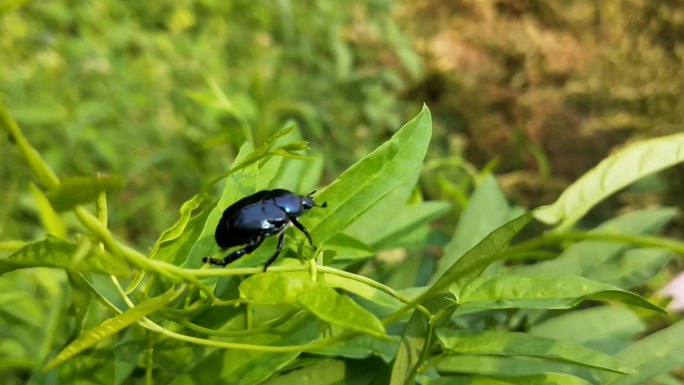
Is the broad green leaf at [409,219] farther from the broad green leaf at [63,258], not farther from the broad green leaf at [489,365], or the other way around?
the broad green leaf at [63,258]

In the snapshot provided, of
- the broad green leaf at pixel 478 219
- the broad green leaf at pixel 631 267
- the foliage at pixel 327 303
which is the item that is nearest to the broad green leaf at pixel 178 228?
the foliage at pixel 327 303

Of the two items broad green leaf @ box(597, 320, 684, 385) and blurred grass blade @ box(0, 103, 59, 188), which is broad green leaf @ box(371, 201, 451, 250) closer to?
broad green leaf @ box(597, 320, 684, 385)

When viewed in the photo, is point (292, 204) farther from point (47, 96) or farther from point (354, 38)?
point (354, 38)

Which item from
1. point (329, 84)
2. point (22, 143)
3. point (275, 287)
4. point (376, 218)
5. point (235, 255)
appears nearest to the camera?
point (22, 143)

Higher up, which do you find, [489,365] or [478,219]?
[478,219]

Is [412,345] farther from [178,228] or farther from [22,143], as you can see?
[22,143]

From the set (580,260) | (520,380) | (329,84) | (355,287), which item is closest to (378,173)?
(355,287)
